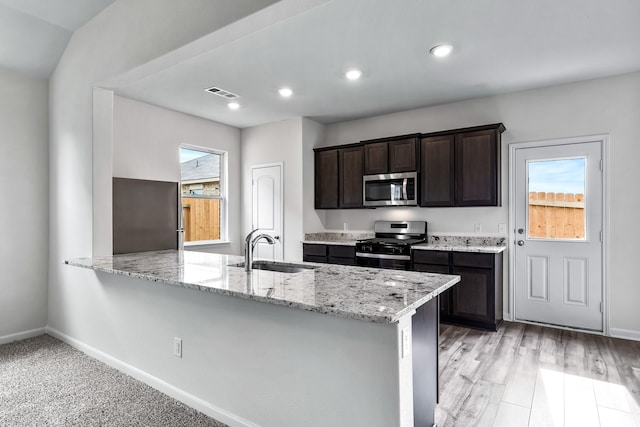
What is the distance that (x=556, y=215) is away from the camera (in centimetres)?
393

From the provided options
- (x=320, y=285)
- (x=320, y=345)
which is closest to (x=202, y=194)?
(x=320, y=285)

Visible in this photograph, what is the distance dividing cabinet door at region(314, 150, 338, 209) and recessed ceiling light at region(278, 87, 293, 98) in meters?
1.25

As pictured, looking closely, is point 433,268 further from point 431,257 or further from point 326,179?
point 326,179

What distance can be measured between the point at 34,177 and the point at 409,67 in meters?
3.92

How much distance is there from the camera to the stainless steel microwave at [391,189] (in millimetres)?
4523

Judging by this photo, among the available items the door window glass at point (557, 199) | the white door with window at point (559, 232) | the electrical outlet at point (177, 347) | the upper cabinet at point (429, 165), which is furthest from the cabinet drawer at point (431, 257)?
the electrical outlet at point (177, 347)

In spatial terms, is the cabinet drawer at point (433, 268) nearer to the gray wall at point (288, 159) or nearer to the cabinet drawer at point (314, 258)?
the cabinet drawer at point (314, 258)

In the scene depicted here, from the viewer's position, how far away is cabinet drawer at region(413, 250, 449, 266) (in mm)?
3975

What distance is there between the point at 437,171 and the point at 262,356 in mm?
3286

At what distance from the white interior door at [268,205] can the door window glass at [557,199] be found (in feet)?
10.9

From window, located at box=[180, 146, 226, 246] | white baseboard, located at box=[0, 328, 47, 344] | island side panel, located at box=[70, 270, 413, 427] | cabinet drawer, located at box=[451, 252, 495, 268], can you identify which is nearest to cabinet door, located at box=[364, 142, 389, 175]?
cabinet drawer, located at box=[451, 252, 495, 268]

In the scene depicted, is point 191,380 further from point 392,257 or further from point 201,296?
point 392,257

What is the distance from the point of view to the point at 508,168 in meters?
4.17

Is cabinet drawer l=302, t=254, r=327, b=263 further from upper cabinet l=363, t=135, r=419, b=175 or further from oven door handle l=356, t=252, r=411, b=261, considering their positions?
upper cabinet l=363, t=135, r=419, b=175
